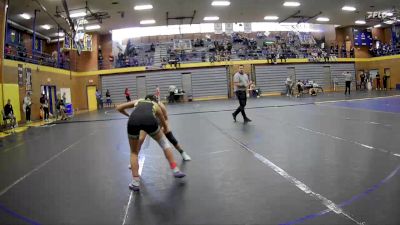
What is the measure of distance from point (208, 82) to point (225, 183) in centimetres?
3010

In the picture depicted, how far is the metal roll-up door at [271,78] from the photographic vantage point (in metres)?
35.1

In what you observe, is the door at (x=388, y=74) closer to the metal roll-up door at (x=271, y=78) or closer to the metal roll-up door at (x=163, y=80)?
the metal roll-up door at (x=271, y=78)

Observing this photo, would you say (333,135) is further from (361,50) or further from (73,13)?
(361,50)

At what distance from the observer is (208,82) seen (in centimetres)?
3472

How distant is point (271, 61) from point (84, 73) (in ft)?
60.2

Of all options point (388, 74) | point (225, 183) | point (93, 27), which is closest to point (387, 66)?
point (388, 74)

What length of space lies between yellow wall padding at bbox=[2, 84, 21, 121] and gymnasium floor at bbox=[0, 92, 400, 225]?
35.5 feet

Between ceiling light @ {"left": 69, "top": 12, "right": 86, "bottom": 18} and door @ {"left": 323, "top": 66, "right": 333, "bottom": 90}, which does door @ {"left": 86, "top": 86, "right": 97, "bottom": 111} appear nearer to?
ceiling light @ {"left": 69, "top": 12, "right": 86, "bottom": 18}

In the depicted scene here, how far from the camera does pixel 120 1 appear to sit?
2303 centimetres

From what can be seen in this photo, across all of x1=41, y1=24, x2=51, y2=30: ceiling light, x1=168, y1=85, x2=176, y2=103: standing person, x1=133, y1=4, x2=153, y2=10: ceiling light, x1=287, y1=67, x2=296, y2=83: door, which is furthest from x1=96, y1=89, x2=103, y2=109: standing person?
x1=287, y1=67, x2=296, y2=83: door

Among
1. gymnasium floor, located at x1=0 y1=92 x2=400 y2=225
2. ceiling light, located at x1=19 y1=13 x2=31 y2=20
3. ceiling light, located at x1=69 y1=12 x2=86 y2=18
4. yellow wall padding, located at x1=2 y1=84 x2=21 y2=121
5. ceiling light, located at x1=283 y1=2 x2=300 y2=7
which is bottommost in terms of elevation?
gymnasium floor, located at x1=0 y1=92 x2=400 y2=225

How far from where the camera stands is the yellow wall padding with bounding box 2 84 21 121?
17.8 m

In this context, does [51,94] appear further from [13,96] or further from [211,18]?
[211,18]

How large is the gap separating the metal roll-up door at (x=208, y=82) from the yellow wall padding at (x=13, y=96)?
58.9ft
